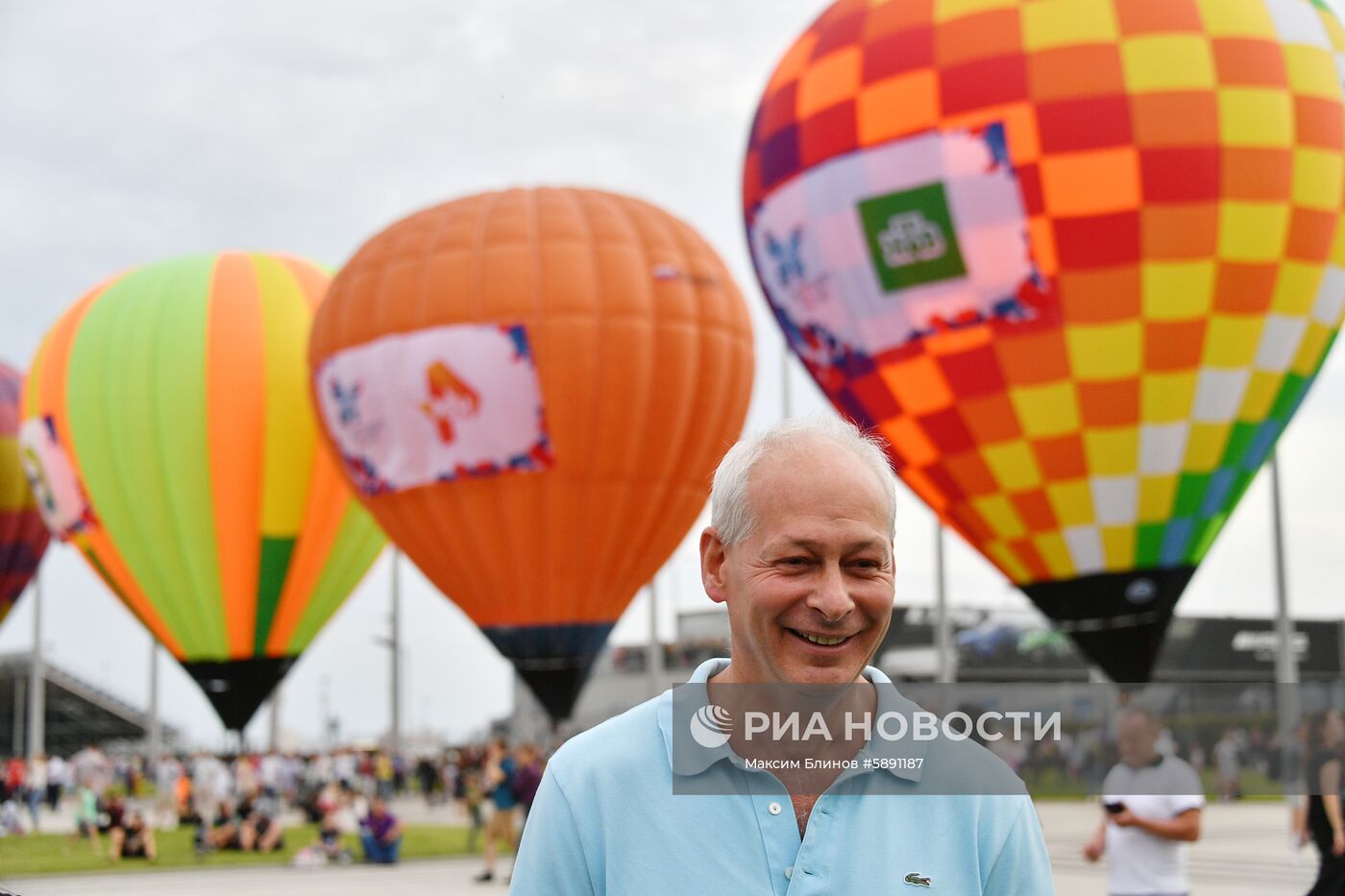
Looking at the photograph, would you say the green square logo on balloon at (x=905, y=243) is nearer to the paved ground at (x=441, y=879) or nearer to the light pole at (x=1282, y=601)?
the paved ground at (x=441, y=879)

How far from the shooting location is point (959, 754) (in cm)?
207

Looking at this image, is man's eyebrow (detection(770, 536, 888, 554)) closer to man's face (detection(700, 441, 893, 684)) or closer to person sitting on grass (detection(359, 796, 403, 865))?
man's face (detection(700, 441, 893, 684))

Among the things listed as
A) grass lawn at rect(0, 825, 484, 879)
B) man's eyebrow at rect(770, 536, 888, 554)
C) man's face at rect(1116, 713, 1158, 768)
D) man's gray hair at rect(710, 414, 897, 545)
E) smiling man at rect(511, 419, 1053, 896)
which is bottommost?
grass lawn at rect(0, 825, 484, 879)

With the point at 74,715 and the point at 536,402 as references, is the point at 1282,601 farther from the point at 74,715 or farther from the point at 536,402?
the point at 74,715

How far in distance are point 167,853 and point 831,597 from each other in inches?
722

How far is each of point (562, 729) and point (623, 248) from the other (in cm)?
586

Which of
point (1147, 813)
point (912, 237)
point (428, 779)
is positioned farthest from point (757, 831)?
point (428, 779)

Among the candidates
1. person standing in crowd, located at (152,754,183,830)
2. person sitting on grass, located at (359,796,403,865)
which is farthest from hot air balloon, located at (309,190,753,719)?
person standing in crowd, located at (152,754,183,830)

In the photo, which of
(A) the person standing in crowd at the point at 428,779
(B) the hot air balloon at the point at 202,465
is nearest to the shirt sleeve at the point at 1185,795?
(B) the hot air balloon at the point at 202,465

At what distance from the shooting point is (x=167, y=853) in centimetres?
1872

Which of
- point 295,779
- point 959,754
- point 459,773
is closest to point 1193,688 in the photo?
point 459,773

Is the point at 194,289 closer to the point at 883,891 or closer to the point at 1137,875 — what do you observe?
the point at 1137,875

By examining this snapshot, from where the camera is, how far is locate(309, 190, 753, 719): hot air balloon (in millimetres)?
16969

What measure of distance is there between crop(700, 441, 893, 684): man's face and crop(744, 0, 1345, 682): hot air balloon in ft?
36.1
